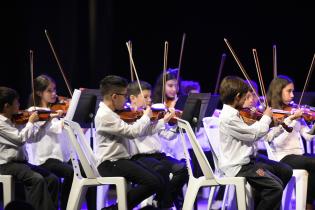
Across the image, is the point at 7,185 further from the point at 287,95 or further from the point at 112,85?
the point at 287,95

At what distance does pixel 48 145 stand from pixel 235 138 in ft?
4.90

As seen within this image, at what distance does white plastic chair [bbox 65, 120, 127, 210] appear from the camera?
166 inches

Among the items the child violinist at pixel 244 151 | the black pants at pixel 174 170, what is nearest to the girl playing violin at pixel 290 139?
the child violinist at pixel 244 151

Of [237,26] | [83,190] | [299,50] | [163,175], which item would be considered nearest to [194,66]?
[237,26]

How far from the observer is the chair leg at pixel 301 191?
4.57 meters

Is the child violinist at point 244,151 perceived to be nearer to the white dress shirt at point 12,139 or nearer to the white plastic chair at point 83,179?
the white plastic chair at point 83,179

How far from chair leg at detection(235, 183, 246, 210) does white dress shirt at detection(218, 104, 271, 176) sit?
127mm

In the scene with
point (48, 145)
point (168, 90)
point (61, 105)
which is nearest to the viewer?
point (48, 145)

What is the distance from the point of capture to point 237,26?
756 cm

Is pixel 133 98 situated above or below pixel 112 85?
below

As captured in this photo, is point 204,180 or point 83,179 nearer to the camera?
point 204,180

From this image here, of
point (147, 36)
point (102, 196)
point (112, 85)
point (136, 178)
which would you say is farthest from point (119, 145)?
point (147, 36)

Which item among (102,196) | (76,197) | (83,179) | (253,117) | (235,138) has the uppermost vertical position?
(253,117)

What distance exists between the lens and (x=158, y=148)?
16.7 feet
